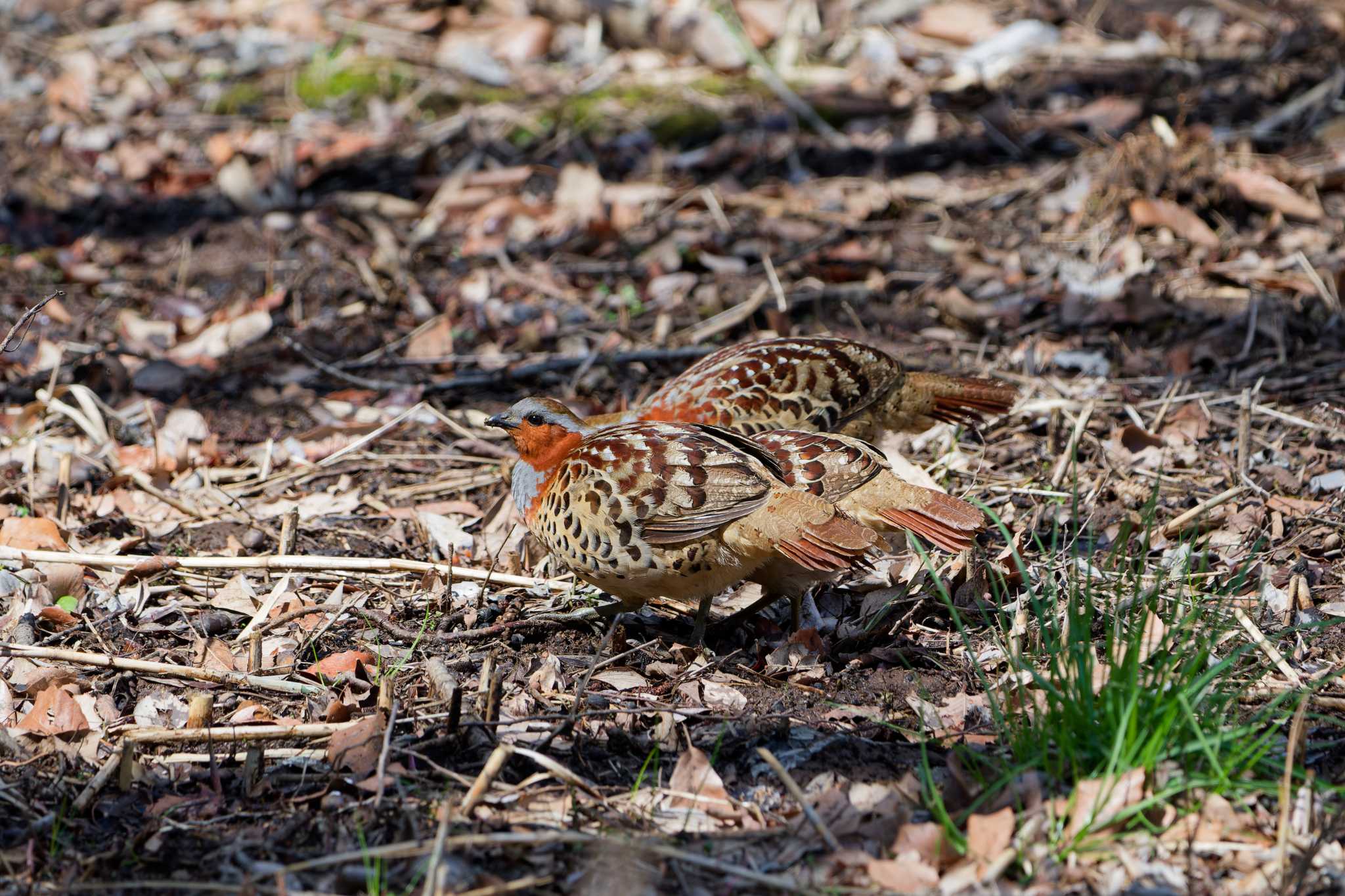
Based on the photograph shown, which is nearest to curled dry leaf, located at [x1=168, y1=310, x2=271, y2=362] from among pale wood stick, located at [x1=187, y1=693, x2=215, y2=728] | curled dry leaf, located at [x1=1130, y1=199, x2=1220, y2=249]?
pale wood stick, located at [x1=187, y1=693, x2=215, y2=728]

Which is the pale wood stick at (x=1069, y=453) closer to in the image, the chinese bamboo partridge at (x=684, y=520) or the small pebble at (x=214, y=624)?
the chinese bamboo partridge at (x=684, y=520)

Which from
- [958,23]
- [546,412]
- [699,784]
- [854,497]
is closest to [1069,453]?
[854,497]

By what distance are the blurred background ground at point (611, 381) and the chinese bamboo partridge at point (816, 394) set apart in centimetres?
31

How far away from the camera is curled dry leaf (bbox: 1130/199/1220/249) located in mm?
7145

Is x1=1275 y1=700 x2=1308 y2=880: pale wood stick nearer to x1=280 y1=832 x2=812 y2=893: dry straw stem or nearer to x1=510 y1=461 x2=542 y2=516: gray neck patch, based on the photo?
x1=280 y1=832 x2=812 y2=893: dry straw stem

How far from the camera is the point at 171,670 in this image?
4180mm

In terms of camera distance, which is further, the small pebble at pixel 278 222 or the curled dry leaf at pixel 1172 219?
the small pebble at pixel 278 222

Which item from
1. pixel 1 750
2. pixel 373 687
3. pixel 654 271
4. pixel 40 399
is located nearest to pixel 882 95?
pixel 654 271

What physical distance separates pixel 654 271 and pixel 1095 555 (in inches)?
138

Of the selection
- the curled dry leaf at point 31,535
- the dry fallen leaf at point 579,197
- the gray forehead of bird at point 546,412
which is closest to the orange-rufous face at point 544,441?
the gray forehead of bird at point 546,412

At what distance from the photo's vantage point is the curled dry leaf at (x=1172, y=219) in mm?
7145

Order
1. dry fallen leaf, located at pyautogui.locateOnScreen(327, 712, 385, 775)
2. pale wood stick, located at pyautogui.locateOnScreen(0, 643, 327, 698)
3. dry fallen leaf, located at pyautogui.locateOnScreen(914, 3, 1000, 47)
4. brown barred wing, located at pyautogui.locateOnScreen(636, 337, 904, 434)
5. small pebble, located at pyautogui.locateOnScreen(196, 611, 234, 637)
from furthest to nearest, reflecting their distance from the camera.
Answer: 1. dry fallen leaf, located at pyautogui.locateOnScreen(914, 3, 1000, 47)
2. brown barred wing, located at pyautogui.locateOnScreen(636, 337, 904, 434)
3. small pebble, located at pyautogui.locateOnScreen(196, 611, 234, 637)
4. pale wood stick, located at pyautogui.locateOnScreen(0, 643, 327, 698)
5. dry fallen leaf, located at pyautogui.locateOnScreen(327, 712, 385, 775)

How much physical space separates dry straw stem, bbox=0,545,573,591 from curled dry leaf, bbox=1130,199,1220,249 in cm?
409

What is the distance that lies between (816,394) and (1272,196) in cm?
346
